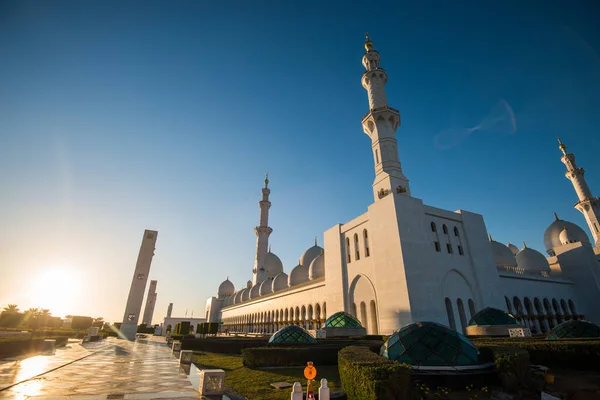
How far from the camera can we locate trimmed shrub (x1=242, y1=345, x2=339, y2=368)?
36.0ft

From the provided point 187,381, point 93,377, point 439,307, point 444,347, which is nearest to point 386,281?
point 439,307

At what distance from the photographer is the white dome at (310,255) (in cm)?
3950

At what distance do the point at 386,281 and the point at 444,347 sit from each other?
13.7 metres

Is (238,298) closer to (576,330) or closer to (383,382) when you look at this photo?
(576,330)

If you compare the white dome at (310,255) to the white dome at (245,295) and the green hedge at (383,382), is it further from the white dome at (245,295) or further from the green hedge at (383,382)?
the green hedge at (383,382)

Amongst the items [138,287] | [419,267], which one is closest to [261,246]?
Answer: [138,287]

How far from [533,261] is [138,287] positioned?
43.7m

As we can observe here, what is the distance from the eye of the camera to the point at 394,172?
25.9m

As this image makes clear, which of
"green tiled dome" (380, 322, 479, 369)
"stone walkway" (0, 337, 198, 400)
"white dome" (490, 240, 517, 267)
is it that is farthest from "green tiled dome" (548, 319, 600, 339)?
"white dome" (490, 240, 517, 267)

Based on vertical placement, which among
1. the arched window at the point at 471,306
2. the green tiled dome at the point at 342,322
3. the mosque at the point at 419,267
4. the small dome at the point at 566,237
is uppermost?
the small dome at the point at 566,237

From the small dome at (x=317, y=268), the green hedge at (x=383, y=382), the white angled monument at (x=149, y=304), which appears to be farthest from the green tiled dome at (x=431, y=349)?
the white angled monument at (x=149, y=304)

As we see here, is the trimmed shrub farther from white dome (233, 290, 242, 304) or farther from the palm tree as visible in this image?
white dome (233, 290, 242, 304)

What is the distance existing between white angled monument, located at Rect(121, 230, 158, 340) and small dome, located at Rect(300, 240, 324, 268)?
A: 60.4 ft

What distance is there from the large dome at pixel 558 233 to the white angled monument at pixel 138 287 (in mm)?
49087
